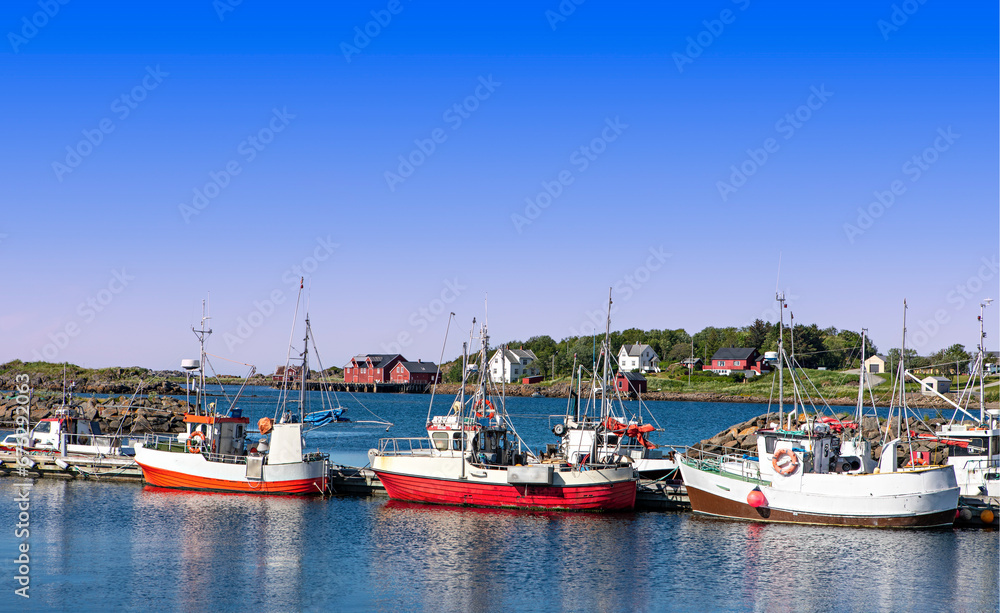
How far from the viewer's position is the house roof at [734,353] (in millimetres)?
154363

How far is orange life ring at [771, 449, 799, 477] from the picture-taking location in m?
33.4

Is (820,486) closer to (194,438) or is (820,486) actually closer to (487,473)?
(487,473)

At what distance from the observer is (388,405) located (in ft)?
412

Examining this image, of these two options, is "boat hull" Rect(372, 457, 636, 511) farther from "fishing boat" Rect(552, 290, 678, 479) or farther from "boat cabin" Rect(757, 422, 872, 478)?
"boat cabin" Rect(757, 422, 872, 478)

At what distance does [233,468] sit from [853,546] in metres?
26.1

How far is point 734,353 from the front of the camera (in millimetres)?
156750

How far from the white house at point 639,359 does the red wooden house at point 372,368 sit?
44.1 m

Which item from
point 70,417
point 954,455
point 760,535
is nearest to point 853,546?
point 760,535

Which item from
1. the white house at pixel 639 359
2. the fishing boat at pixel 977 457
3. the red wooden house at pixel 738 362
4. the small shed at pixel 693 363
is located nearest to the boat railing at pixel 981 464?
the fishing boat at pixel 977 457

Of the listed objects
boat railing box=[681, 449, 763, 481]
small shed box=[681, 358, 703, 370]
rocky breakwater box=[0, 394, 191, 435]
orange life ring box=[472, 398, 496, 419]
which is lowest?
rocky breakwater box=[0, 394, 191, 435]

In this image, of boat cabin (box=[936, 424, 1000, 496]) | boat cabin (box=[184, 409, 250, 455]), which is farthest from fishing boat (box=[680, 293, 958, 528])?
boat cabin (box=[184, 409, 250, 455])

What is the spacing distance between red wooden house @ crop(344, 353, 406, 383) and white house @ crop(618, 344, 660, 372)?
4414 cm

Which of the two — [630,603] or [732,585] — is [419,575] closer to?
[630,603]

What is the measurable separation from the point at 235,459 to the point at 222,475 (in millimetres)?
905
